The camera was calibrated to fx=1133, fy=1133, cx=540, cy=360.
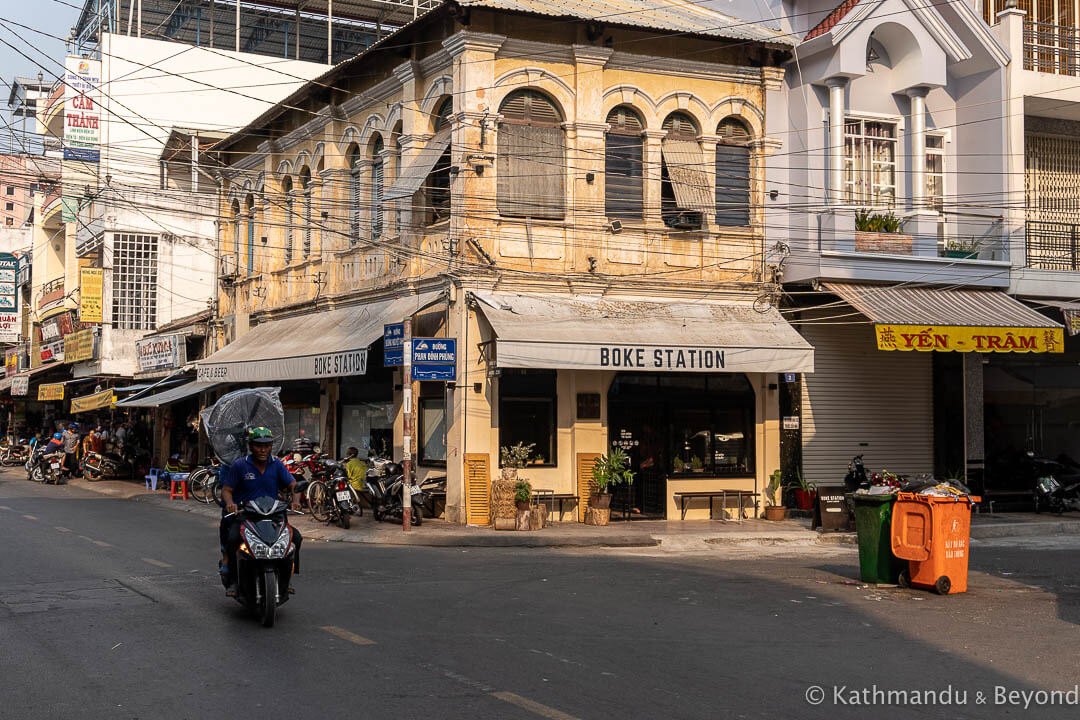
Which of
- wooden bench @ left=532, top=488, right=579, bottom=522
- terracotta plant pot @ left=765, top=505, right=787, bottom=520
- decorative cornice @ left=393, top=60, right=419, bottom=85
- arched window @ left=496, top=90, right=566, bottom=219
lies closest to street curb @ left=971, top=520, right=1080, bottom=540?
terracotta plant pot @ left=765, top=505, right=787, bottom=520

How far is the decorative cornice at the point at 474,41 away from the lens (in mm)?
20250

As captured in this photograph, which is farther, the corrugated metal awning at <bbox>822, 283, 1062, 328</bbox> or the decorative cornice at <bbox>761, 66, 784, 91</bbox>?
the decorative cornice at <bbox>761, 66, 784, 91</bbox>

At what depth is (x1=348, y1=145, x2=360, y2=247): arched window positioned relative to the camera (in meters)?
24.9

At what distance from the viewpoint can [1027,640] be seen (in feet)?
32.6

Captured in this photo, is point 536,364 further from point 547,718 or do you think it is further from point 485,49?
point 547,718

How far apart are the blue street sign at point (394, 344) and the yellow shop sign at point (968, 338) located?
841 centimetres

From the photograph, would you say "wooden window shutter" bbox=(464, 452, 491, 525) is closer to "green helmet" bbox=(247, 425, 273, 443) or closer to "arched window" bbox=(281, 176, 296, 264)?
"green helmet" bbox=(247, 425, 273, 443)

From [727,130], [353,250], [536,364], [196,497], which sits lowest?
[196,497]

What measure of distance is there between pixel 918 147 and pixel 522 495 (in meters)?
10.9

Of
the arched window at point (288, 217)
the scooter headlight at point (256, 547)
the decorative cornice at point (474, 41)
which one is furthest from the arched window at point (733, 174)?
the scooter headlight at point (256, 547)

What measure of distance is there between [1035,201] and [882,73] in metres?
4.50

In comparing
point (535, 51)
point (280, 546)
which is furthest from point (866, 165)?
point (280, 546)

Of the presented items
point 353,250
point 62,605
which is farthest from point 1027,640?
point 353,250

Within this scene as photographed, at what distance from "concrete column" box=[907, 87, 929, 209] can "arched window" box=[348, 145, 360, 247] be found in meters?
11.6
